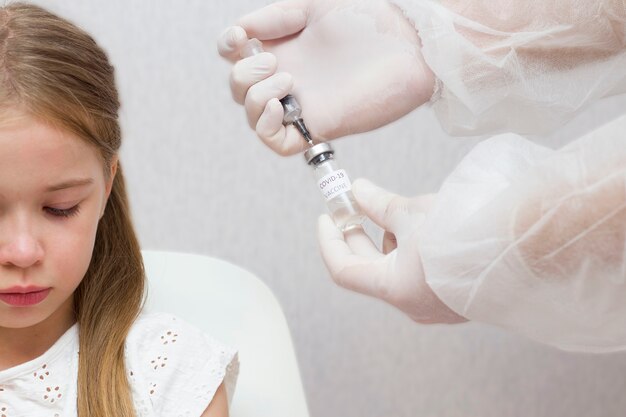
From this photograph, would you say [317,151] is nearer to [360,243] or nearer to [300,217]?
[360,243]

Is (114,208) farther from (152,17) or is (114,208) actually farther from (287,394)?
(152,17)

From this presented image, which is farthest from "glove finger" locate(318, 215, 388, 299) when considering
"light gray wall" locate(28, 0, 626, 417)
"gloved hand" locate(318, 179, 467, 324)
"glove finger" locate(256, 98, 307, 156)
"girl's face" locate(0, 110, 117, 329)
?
"light gray wall" locate(28, 0, 626, 417)

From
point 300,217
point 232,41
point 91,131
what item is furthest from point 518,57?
point 300,217

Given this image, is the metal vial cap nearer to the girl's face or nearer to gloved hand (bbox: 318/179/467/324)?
gloved hand (bbox: 318/179/467/324)

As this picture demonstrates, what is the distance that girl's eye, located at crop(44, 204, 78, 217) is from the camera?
3.42 ft

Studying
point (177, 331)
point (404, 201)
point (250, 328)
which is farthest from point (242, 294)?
point (404, 201)

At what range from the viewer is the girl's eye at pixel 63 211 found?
41.0 inches

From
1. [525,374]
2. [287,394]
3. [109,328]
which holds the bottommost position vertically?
[525,374]

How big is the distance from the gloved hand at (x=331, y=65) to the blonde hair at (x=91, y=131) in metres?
0.19

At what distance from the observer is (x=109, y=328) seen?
1.17 meters

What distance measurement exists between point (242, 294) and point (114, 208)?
0.23 metres

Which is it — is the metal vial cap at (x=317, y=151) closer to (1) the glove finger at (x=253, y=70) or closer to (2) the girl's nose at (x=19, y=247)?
(1) the glove finger at (x=253, y=70)

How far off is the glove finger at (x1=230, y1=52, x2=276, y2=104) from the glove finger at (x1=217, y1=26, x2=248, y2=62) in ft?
0.11

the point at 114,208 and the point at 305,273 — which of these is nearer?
the point at 114,208
